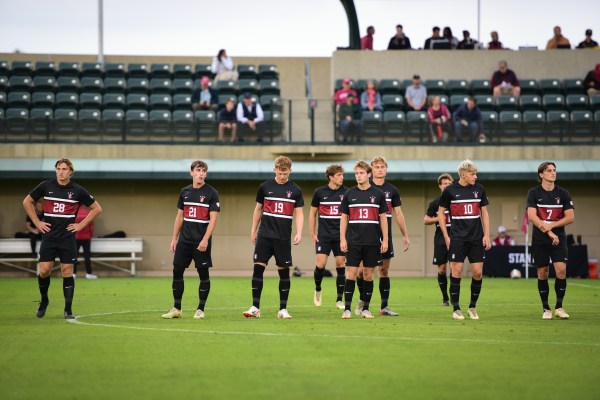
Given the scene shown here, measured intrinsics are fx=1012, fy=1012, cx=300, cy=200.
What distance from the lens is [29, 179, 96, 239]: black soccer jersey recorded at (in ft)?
46.6

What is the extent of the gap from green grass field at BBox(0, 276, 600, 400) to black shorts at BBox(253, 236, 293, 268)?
848mm

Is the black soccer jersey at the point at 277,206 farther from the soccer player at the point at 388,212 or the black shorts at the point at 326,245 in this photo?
the black shorts at the point at 326,245

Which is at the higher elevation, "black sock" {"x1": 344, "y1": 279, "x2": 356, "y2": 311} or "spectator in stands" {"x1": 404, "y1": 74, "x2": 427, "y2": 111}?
"spectator in stands" {"x1": 404, "y1": 74, "x2": 427, "y2": 111}

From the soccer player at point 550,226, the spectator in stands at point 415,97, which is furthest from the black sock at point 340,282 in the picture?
the spectator in stands at point 415,97

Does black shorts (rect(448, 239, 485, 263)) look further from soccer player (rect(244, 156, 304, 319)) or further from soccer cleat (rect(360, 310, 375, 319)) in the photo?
soccer player (rect(244, 156, 304, 319))

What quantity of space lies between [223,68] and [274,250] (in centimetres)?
2051

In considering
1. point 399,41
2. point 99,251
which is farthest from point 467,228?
point 399,41

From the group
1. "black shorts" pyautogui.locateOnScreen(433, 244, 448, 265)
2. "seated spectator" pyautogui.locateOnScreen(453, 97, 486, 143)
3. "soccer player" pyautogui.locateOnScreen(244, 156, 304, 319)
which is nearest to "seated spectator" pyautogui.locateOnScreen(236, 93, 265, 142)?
"seated spectator" pyautogui.locateOnScreen(453, 97, 486, 143)

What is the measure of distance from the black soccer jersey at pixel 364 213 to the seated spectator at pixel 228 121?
1695cm

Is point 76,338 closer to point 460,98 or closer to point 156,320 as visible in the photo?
point 156,320

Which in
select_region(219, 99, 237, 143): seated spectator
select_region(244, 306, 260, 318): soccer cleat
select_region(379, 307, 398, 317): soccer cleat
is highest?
select_region(219, 99, 237, 143): seated spectator

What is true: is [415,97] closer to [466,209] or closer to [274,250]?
[466,209]

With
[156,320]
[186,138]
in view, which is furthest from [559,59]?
[156,320]

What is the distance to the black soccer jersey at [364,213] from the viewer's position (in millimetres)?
14328
